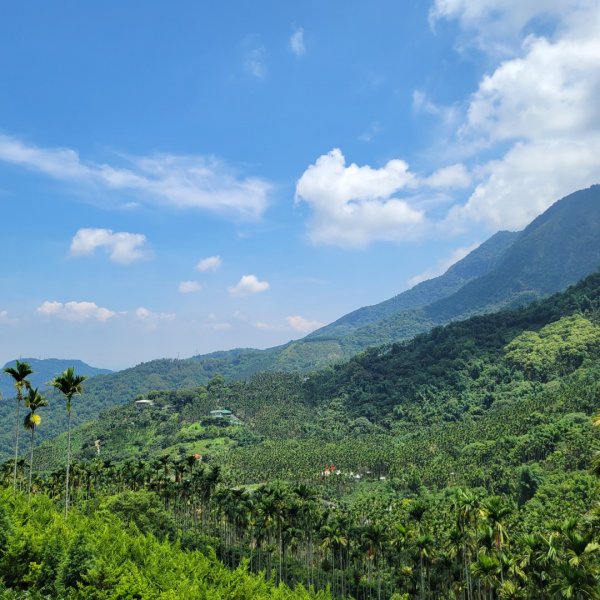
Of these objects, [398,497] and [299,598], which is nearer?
[299,598]

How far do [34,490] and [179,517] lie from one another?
41427 millimetres

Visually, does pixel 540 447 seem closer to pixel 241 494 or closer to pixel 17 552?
pixel 241 494

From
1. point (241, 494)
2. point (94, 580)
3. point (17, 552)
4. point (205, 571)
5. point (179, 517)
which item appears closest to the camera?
point (94, 580)

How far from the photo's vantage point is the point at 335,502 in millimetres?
188750

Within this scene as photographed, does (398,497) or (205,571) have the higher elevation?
(205,571)

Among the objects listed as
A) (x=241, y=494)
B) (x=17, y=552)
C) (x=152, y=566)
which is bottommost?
(x=241, y=494)

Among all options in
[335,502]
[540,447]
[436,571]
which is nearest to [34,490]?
[335,502]

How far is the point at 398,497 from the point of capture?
188m

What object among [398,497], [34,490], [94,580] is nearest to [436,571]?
[94,580]

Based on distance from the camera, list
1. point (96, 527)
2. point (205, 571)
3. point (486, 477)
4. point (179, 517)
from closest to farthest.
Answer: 1. point (205, 571)
2. point (96, 527)
3. point (179, 517)
4. point (486, 477)

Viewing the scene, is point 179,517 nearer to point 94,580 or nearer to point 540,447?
point 94,580

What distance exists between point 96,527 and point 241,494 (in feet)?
154

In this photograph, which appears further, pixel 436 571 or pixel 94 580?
pixel 436 571

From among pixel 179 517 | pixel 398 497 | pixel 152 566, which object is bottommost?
pixel 398 497
